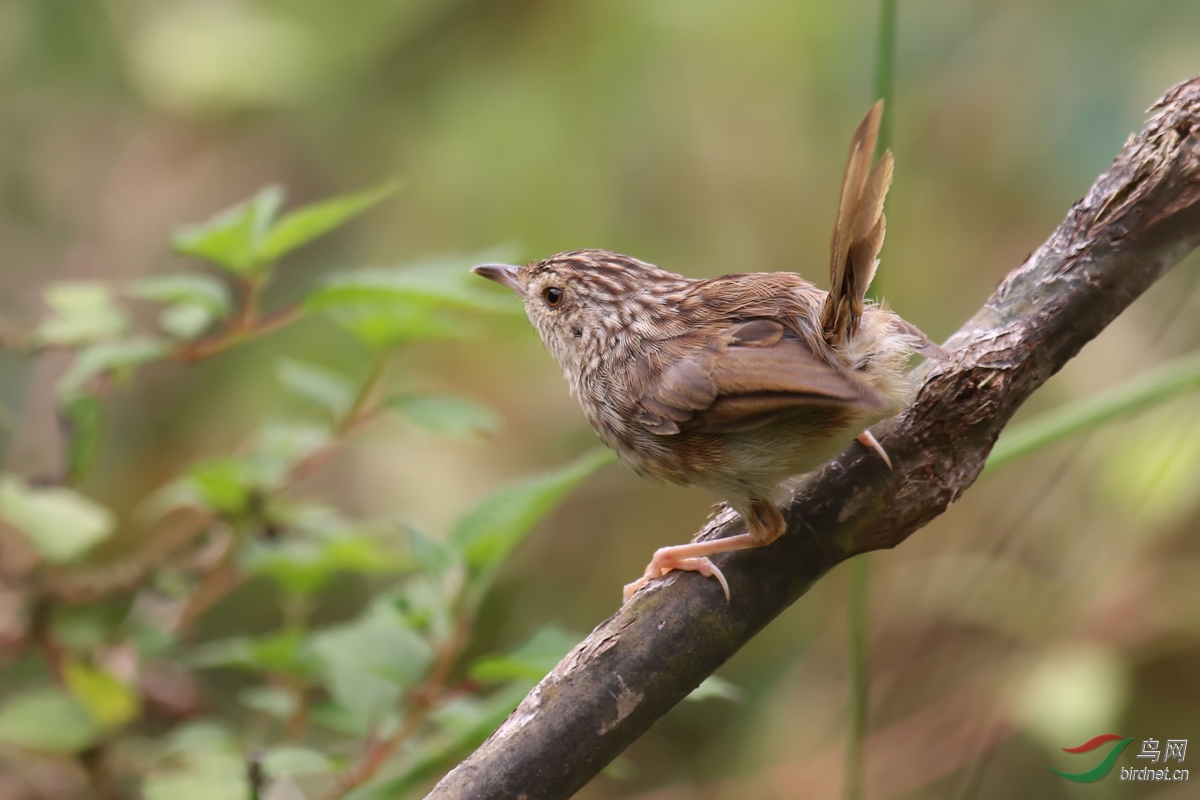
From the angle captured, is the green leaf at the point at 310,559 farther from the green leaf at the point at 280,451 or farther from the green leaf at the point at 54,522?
the green leaf at the point at 54,522

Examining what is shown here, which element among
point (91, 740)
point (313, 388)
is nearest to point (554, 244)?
point (313, 388)

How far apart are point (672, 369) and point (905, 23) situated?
2.30 meters

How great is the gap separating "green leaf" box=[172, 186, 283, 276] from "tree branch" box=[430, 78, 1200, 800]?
3.64 feet

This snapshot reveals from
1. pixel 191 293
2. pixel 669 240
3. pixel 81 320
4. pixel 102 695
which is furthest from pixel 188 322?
pixel 669 240

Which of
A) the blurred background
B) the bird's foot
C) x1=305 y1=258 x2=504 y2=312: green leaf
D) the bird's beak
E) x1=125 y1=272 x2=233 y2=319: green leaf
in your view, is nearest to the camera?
the bird's foot

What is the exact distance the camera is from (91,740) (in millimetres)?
2361

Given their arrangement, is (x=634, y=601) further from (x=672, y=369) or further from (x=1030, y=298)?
(x=1030, y=298)

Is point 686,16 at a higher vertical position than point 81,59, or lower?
lower

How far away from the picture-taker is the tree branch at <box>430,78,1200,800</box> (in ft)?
5.45

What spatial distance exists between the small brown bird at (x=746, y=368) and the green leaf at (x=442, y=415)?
10.9 inches

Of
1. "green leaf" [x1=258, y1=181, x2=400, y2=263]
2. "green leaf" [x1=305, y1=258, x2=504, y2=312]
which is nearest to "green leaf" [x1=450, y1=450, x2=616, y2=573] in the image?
"green leaf" [x1=305, y1=258, x2=504, y2=312]

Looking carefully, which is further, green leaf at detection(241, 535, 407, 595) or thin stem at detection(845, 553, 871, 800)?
green leaf at detection(241, 535, 407, 595)

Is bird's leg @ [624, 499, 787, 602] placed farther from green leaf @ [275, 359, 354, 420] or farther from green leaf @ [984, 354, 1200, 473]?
green leaf @ [275, 359, 354, 420]

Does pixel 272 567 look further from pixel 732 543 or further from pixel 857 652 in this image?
pixel 857 652
